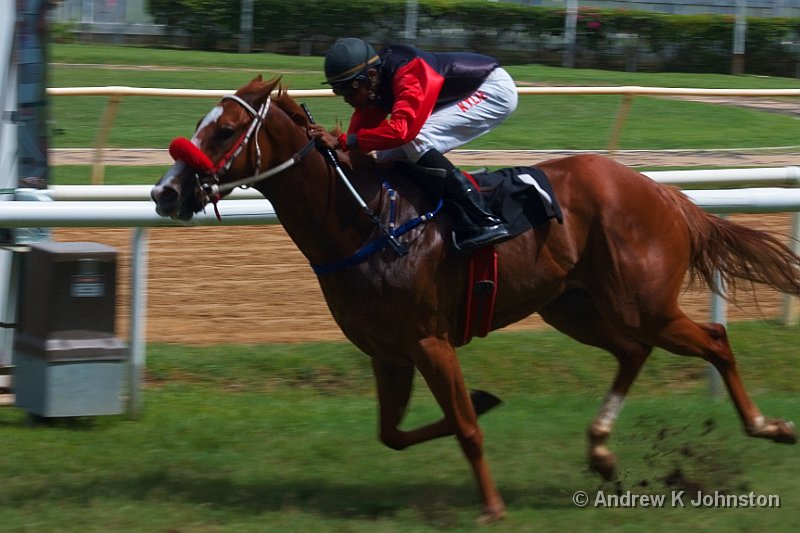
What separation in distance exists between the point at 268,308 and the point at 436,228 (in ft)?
9.72

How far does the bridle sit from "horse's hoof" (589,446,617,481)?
165 centimetres

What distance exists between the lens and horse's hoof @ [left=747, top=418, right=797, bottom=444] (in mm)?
5008

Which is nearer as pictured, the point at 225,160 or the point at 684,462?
the point at 225,160

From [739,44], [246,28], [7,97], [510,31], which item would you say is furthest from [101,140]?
[739,44]

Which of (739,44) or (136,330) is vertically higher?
(739,44)

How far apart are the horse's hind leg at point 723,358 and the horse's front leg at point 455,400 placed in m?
1.01

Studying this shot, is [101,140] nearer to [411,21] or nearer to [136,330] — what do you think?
[136,330]

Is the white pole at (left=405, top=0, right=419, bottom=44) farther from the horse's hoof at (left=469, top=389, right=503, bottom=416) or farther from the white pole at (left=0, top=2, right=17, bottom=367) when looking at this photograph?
the horse's hoof at (left=469, top=389, right=503, bottom=416)

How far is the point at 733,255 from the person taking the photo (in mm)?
5359

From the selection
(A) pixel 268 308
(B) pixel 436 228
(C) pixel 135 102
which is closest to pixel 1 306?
(A) pixel 268 308

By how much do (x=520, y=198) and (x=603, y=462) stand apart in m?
1.10

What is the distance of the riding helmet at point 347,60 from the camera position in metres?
4.45

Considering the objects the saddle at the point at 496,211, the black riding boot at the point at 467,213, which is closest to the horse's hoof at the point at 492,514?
the saddle at the point at 496,211

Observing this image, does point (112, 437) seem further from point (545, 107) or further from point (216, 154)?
point (545, 107)
